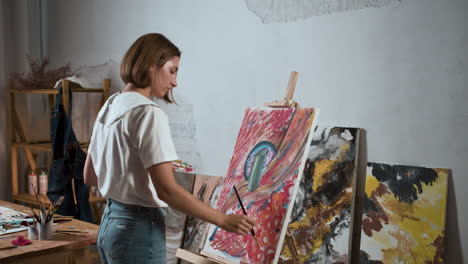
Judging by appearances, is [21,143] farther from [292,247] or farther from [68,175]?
[292,247]

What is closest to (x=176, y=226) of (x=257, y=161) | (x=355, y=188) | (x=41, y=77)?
(x=257, y=161)

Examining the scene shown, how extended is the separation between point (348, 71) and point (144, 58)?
117 cm

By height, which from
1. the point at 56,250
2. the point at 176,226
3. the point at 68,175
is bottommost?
the point at 176,226

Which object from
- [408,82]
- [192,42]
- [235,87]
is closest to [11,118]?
[192,42]

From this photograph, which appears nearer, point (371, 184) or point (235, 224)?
point (235, 224)

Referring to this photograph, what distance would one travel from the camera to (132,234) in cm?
166

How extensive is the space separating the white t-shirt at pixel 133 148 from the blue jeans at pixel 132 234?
Answer: 0.04 meters

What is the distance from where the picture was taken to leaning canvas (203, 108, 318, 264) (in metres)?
2.01

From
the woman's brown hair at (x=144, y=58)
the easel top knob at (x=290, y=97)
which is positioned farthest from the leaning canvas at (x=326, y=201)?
the woman's brown hair at (x=144, y=58)

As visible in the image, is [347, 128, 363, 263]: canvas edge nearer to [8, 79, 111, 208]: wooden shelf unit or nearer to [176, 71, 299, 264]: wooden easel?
[176, 71, 299, 264]: wooden easel

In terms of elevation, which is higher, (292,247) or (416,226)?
(416,226)

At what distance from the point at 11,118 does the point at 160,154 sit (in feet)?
9.54

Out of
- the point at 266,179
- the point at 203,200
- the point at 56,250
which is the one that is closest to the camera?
the point at 56,250

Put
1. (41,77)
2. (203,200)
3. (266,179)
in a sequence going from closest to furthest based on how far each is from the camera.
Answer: (266,179)
(203,200)
(41,77)
